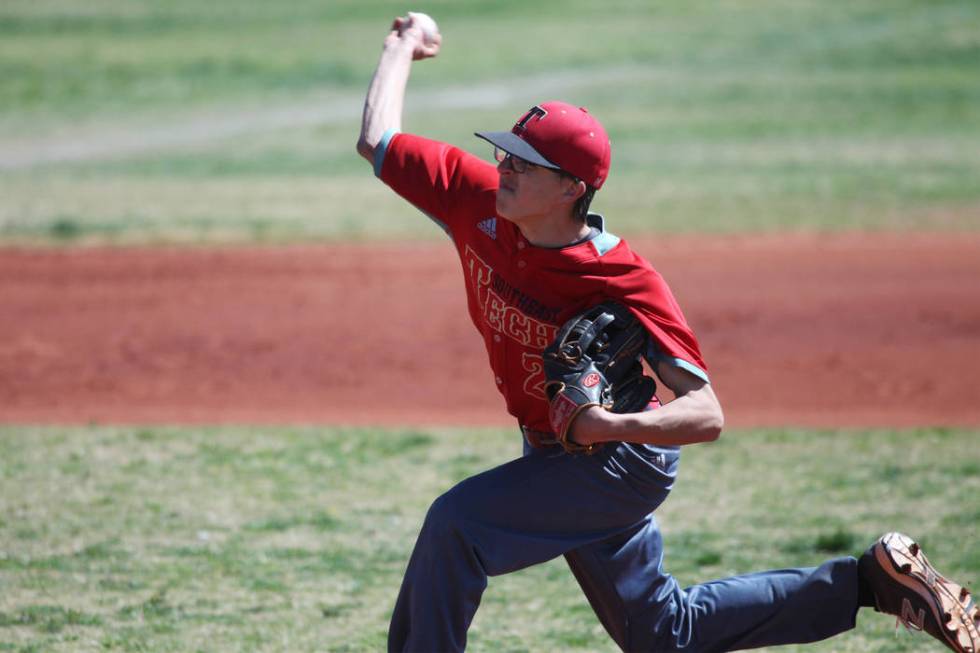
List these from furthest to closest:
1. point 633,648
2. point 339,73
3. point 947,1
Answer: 1. point 947,1
2. point 339,73
3. point 633,648

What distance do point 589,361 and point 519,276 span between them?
0.41 meters

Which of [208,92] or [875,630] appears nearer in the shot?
[875,630]

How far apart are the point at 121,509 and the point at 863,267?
8550 mm

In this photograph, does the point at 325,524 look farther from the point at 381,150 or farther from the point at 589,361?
the point at 589,361

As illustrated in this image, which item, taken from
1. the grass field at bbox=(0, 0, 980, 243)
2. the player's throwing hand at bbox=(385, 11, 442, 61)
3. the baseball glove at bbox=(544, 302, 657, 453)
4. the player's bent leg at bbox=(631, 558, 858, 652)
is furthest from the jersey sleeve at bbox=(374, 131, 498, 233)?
the grass field at bbox=(0, 0, 980, 243)

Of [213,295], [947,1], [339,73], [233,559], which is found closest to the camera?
[233,559]

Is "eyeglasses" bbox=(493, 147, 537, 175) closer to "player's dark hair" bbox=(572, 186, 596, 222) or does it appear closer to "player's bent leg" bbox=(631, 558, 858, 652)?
"player's dark hair" bbox=(572, 186, 596, 222)

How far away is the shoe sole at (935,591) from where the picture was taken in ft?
13.1

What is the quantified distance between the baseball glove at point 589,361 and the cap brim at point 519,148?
45 cm

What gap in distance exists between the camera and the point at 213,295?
12.0m

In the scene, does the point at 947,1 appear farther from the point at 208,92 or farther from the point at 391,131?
the point at 391,131

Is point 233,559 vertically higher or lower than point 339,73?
lower

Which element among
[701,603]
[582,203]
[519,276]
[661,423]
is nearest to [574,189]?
[582,203]

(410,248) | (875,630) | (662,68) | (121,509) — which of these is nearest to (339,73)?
(662,68)
